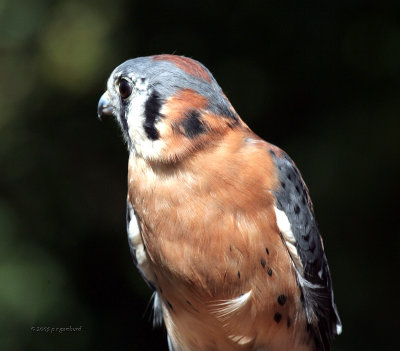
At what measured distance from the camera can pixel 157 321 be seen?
3.18 m

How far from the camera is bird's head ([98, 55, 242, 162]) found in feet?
7.71

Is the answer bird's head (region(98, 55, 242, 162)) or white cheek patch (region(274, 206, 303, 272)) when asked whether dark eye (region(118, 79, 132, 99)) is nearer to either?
bird's head (region(98, 55, 242, 162))

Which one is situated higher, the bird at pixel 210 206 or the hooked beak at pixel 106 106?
the hooked beak at pixel 106 106

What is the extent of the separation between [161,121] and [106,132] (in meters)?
1.98

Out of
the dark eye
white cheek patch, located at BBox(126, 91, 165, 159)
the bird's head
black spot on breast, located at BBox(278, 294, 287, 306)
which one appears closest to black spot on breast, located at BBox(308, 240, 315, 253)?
black spot on breast, located at BBox(278, 294, 287, 306)

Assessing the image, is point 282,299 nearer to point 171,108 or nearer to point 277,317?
point 277,317

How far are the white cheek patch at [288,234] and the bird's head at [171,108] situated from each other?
413mm

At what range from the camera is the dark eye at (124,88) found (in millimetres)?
2457

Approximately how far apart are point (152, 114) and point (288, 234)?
0.74 meters

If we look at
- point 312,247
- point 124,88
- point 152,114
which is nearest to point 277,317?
point 312,247

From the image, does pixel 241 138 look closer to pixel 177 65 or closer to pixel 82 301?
pixel 177 65

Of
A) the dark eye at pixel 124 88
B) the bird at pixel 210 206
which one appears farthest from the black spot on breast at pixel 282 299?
the dark eye at pixel 124 88

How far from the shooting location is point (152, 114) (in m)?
2.36

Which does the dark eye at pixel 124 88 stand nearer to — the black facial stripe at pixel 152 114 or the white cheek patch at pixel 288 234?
the black facial stripe at pixel 152 114
